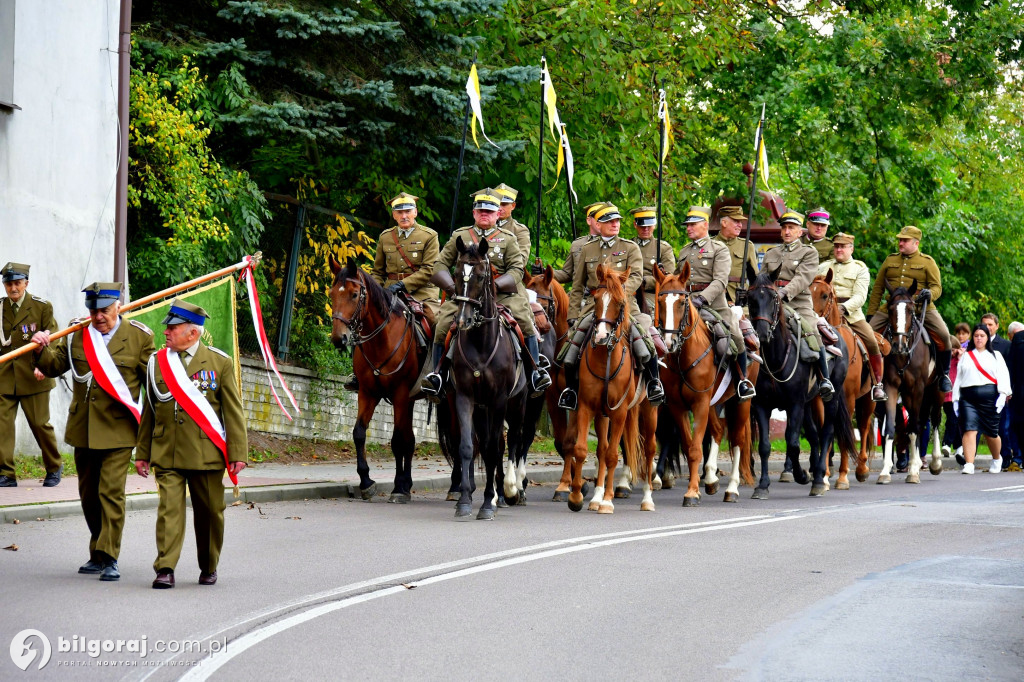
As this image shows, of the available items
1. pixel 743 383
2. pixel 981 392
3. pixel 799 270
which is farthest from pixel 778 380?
pixel 981 392

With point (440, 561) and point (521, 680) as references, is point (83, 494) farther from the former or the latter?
point (521, 680)

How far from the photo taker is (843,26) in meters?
31.1

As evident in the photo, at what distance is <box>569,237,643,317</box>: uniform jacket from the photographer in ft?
51.1

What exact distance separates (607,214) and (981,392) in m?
11.4

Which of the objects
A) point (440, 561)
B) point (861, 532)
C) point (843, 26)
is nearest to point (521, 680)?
point (440, 561)

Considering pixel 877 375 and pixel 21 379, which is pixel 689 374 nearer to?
pixel 877 375

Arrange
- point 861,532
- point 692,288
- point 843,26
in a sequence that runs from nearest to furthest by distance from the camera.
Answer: point 861,532 < point 692,288 < point 843,26

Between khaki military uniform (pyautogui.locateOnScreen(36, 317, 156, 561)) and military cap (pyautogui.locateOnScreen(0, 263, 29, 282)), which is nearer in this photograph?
khaki military uniform (pyautogui.locateOnScreen(36, 317, 156, 561))

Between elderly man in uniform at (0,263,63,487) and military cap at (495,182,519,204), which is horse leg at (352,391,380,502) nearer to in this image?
military cap at (495,182,519,204)

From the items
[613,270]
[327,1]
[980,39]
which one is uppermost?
[980,39]

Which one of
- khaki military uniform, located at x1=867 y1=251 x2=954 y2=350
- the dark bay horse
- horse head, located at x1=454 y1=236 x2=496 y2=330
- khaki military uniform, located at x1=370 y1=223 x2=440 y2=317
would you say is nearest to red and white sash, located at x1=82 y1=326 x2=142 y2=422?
horse head, located at x1=454 y1=236 x2=496 y2=330

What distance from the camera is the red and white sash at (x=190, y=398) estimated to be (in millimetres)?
9461

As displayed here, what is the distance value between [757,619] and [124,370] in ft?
15.1

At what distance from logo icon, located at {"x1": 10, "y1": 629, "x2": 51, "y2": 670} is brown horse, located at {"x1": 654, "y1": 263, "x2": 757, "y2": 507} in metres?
8.98
